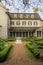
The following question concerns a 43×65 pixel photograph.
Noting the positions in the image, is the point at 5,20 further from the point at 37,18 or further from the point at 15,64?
the point at 15,64

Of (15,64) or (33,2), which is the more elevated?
(33,2)

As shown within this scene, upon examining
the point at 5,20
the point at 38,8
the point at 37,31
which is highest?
the point at 38,8

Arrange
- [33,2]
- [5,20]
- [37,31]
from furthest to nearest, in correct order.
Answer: [37,31] → [5,20] → [33,2]

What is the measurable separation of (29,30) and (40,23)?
4.74m

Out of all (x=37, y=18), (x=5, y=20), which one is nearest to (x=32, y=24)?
(x=37, y=18)

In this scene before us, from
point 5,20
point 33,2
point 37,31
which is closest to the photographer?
point 33,2

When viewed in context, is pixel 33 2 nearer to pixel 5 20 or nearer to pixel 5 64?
pixel 5 64

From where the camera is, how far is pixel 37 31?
196ft

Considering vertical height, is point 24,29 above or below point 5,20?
below

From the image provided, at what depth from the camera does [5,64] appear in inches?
667

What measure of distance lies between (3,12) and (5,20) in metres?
2.06

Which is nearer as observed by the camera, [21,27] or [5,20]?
[5,20]

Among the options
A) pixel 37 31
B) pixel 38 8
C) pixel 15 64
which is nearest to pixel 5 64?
pixel 15 64

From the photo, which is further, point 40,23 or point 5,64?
point 40,23
